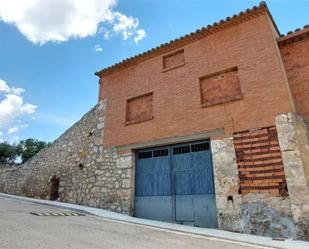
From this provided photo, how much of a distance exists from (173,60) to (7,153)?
26210 mm

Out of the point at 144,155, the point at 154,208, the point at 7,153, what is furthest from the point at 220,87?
the point at 7,153

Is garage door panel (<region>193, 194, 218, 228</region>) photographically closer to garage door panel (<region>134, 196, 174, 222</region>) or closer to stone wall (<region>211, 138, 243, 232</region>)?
stone wall (<region>211, 138, 243, 232</region>)

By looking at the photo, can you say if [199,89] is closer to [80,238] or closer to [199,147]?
[199,147]

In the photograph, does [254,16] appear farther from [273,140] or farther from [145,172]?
[145,172]

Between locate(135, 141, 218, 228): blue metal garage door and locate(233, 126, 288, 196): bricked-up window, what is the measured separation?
100 centimetres

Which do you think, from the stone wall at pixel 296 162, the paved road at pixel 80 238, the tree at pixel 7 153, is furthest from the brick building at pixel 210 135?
the tree at pixel 7 153

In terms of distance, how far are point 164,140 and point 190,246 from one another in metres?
4.02

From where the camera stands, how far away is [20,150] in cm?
2931

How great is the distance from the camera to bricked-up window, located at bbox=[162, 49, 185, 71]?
8719 millimetres

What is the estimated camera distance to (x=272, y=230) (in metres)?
5.64

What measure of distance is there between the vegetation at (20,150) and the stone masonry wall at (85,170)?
56.3ft

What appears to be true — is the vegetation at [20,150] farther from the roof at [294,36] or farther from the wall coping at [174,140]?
the roof at [294,36]

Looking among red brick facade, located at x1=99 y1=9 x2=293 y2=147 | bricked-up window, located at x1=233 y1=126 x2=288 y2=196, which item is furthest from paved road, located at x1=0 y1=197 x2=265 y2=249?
red brick facade, located at x1=99 y1=9 x2=293 y2=147

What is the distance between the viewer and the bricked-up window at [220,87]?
723cm
